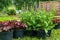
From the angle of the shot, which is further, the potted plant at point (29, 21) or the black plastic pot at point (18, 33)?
the potted plant at point (29, 21)

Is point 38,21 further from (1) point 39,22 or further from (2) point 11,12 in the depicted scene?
(2) point 11,12

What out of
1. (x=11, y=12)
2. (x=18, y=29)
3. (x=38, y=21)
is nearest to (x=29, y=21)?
(x=38, y=21)

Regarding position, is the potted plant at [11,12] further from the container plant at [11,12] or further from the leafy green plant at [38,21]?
the leafy green plant at [38,21]

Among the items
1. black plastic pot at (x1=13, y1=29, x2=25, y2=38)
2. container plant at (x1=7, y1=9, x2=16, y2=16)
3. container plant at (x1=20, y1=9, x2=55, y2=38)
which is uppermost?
container plant at (x1=20, y1=9, x2=55, y2=38)

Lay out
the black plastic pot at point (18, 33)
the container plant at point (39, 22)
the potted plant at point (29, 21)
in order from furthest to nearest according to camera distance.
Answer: the potted plant at point (29, 21) → the black plastic pot at point (18, 33) → the container plant at point (39, 22)

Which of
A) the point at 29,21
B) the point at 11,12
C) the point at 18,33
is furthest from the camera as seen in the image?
the point at 11,12

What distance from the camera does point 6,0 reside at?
23.9 meters

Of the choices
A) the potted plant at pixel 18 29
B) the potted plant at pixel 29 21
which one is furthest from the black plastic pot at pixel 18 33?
the potted plant at pixel 29 21

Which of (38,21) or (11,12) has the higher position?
(38,21)

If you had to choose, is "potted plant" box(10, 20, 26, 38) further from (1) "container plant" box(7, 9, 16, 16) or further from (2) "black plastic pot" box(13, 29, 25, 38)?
(1) "container plant" box(7, 9, 16, 16)

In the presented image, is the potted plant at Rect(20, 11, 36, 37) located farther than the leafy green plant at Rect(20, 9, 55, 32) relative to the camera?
Yes

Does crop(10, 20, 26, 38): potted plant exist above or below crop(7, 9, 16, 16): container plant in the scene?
above

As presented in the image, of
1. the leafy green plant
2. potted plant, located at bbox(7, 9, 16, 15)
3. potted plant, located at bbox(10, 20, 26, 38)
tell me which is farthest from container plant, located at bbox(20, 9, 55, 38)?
potted plant, located at bbox(7, 9, 16, 15)

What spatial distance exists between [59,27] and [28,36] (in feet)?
7.86
